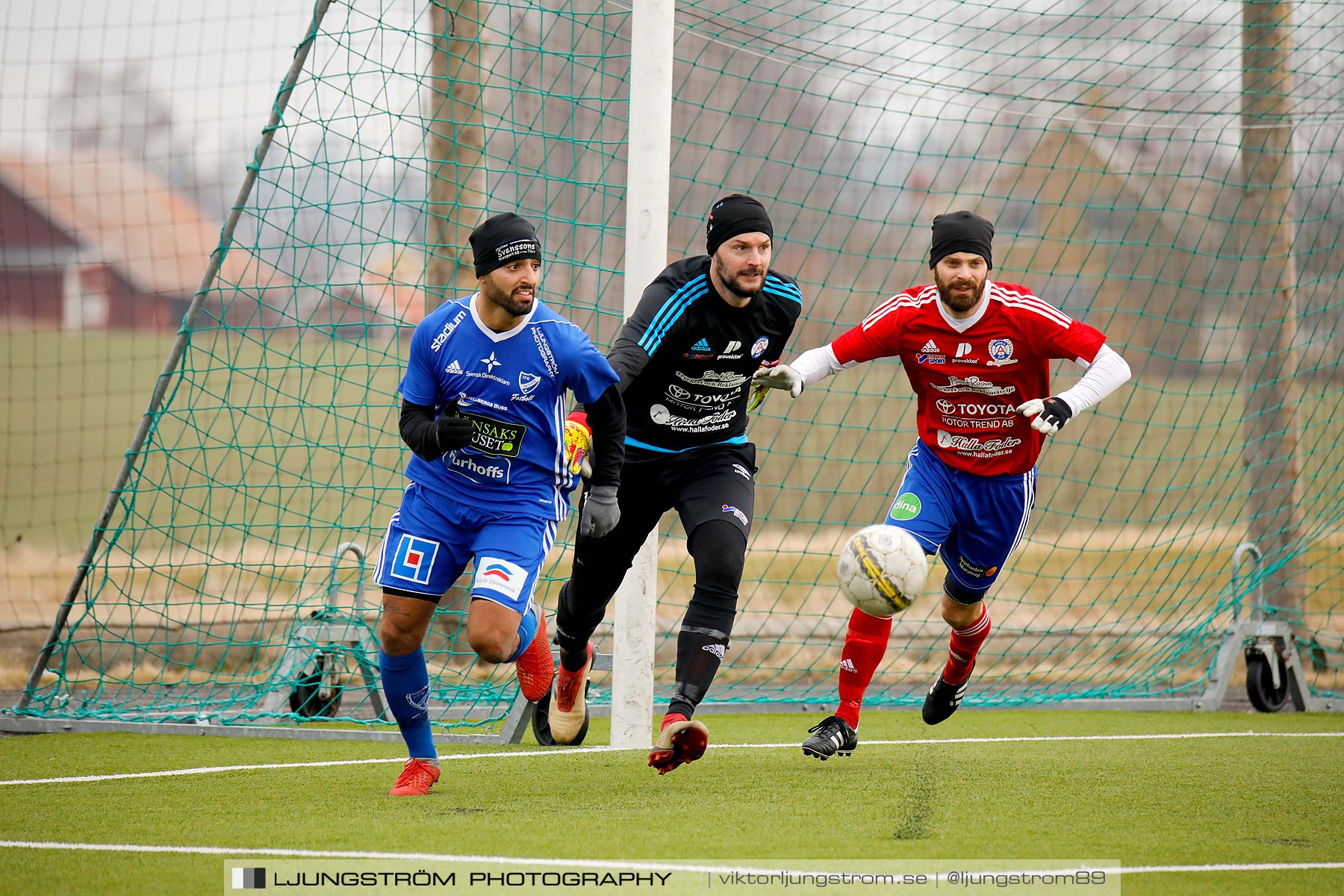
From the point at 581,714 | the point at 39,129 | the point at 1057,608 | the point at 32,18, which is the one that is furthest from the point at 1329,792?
the point at 39,129

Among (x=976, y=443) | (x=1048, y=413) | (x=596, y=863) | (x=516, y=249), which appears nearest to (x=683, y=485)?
(x=516, y=249)

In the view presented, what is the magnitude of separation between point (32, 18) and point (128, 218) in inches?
279

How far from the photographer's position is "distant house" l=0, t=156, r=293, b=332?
12.9m

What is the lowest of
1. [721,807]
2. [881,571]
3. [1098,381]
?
[721,807]

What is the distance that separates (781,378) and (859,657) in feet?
4.31

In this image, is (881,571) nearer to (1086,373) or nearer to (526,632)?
(1086,373)

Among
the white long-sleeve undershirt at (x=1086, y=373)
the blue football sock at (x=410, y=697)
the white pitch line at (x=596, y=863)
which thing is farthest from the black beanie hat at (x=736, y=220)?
the white pitch line at (x=596, y=863)

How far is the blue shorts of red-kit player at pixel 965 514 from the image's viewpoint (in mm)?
5816

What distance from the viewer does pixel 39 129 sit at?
9.80 m

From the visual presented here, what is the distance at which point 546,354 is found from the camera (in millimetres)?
4840

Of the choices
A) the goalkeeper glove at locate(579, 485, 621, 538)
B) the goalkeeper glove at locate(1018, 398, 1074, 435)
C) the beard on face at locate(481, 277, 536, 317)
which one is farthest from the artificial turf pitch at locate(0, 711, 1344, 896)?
the beard on face at locate(481, 277, 536, 317)

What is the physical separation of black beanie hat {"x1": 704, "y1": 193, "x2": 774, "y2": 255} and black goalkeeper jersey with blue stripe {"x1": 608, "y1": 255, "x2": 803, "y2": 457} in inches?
5.3

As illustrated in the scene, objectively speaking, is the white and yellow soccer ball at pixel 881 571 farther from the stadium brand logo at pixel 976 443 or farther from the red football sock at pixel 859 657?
the stadium brand logo at pixel 976 443

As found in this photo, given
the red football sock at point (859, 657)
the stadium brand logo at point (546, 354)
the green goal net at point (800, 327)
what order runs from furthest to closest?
1. the green goal net at point (800, 327)
2. the red football sock at point (859, 657)
3. the stadium brand logo at point (546, 354)
